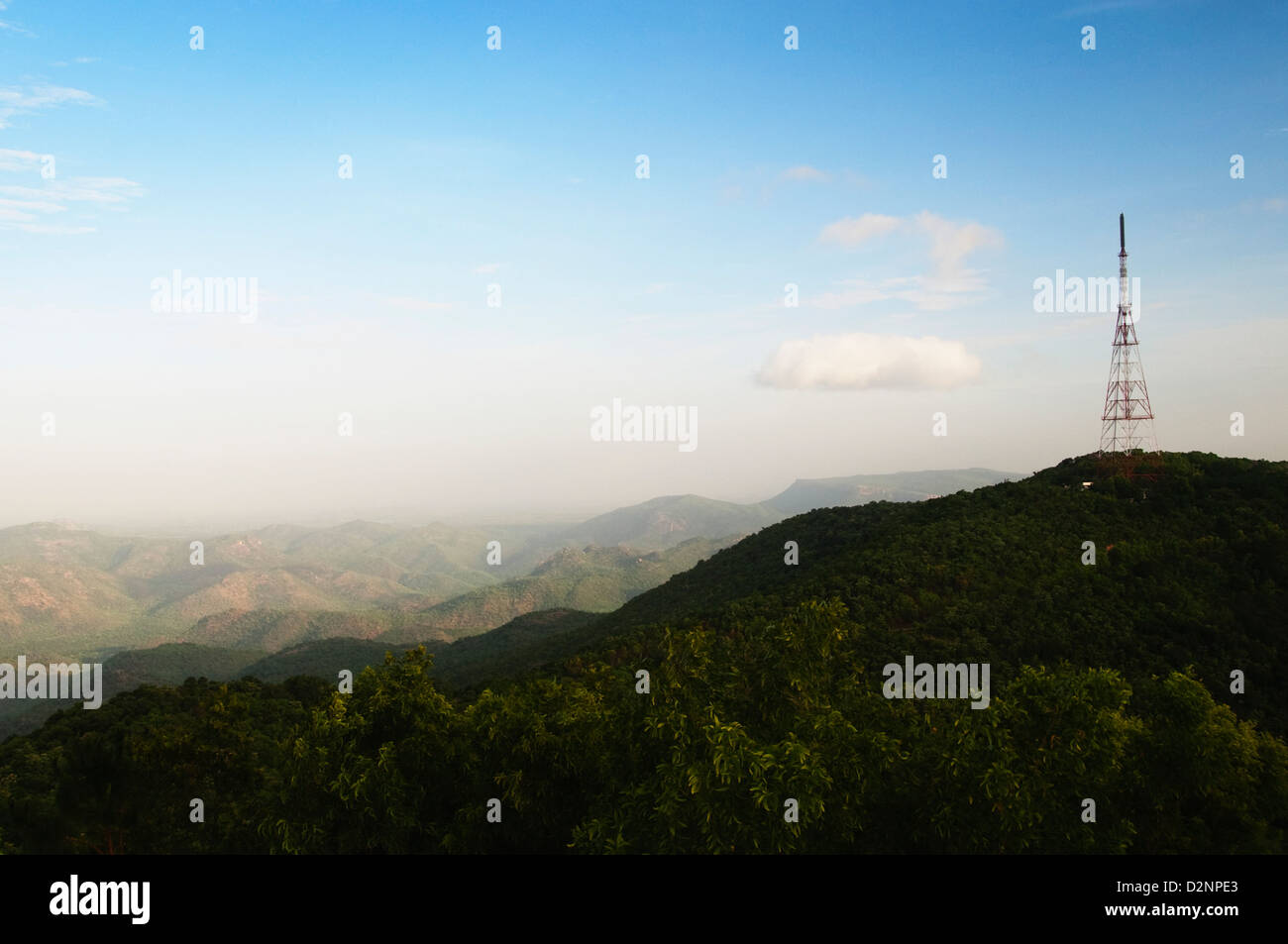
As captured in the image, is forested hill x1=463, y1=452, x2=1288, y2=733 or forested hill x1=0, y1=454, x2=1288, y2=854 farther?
forested hill x1=463, y1=452, x2=1288, y2=733

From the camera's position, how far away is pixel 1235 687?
35562mm

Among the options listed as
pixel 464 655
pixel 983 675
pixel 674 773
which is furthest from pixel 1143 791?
pixel 464 655

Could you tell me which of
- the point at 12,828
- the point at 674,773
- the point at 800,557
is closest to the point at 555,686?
the point at 674,773

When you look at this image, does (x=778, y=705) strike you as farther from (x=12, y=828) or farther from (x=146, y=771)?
(x=12, y=828)

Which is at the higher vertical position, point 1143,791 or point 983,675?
point 1143,791

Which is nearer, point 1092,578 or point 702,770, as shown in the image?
point 702,770

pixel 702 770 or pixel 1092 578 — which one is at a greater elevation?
pixel 702 770

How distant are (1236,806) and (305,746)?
72.7 feet

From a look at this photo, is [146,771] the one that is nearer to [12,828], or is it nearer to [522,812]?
[12,828]

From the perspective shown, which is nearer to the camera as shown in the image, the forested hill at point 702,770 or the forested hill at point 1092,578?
the forested hill at point 702,770

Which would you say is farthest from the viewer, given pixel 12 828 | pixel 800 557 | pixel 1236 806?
pixel 800 557
